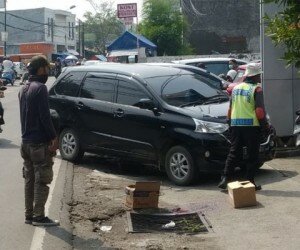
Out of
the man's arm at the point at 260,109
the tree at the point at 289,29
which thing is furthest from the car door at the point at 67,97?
the tree at the point at 289,29

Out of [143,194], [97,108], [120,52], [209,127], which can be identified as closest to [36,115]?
[143,194]

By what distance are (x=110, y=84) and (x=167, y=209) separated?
3299 millimetres

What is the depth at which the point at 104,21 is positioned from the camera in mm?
80312

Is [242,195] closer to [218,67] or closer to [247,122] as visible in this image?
[247,122]

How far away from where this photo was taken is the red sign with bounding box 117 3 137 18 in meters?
21.1

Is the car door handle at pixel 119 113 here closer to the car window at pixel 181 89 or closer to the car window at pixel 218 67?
the car window at pixel 181 89

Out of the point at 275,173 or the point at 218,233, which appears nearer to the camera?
the point at 218,233

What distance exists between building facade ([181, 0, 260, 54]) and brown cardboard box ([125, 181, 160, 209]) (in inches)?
1592

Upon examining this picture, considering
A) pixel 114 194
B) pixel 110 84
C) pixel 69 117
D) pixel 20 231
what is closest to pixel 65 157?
pixel 69 117

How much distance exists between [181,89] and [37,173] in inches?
148

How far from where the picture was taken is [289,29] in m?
3.35

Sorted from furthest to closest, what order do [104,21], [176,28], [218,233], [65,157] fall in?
[104,21], [176,28], [65,157], [218,233]

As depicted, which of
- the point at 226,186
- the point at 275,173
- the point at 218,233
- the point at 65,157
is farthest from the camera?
the point at 65,157

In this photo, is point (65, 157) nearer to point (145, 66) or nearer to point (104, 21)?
point (145, 66)
